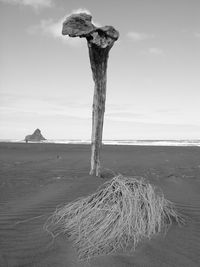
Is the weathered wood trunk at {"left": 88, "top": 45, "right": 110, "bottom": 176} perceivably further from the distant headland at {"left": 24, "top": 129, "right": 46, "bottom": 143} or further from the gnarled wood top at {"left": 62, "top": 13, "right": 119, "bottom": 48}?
the distant headland at {"left": 24, "top": 129, "right": 46, "bottom": 143}

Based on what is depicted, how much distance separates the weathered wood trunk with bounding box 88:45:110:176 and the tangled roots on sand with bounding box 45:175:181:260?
125 inches

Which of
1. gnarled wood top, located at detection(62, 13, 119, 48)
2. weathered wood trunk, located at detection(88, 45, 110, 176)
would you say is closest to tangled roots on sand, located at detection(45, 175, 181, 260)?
weathered wood trunk, located at detection(88, 45, 110, 176)

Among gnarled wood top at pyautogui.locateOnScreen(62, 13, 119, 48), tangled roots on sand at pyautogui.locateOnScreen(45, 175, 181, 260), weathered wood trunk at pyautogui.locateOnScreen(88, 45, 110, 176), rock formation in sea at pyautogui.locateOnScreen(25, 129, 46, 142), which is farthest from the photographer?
rock formation in sea at pyautogui.locateOnScreen(25, 129, 46, 142)

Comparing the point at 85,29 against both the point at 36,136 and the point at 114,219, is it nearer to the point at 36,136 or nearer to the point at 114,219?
the point at 114,219

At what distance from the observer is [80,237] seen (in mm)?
4633

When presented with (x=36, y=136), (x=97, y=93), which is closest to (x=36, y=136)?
(x=36, y=136)

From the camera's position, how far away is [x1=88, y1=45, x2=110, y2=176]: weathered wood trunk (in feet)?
26.1

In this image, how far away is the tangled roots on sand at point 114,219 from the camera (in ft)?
14.7

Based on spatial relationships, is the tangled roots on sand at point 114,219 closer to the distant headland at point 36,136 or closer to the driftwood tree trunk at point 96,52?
the driftwood tree trunk at point 96,52

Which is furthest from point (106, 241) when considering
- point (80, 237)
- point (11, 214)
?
point (11, 214)

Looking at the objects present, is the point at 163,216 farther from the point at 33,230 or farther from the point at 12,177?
the point at 12,177

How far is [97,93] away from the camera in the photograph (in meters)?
8.65

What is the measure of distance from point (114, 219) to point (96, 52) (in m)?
4.53

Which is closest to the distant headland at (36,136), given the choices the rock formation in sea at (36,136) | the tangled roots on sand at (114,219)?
the rock formation in sea at (36,136)
